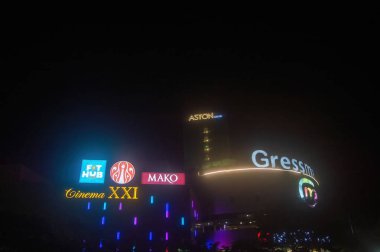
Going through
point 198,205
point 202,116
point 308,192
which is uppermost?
point 202,116

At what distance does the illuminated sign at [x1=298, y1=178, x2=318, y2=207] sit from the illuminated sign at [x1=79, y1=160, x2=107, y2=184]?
3150 cm

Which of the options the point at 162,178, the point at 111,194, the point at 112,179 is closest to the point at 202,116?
the point at 162,178

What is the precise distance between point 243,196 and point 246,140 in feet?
56.2


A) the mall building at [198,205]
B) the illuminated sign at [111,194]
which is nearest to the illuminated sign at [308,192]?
the mall building at [198,205]

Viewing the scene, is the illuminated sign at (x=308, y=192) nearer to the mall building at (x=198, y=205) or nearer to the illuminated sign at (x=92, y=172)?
the mall building at (x=198, y=205)

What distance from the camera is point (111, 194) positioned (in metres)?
42.0

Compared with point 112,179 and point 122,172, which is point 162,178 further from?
point 112,179

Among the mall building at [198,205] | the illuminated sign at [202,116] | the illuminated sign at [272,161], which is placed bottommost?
the mall building at [198,205]

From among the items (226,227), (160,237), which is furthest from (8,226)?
(226,227)

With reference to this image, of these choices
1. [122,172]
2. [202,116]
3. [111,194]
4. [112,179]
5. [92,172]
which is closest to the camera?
[111,194]

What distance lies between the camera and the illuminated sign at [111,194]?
136 feet

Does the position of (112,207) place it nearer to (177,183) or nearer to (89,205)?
(89,205)

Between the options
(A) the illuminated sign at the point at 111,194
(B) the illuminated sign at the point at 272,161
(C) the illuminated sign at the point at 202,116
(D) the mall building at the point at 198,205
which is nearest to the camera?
(D) the mall building at the point at 198,205

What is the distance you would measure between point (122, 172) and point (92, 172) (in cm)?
369
